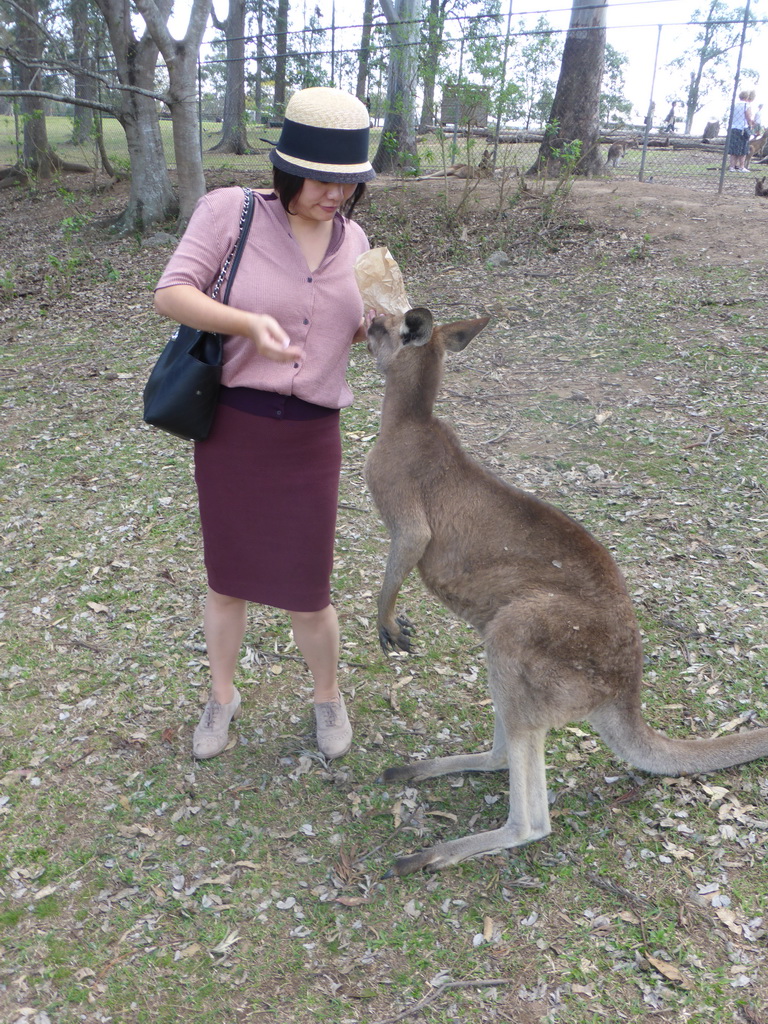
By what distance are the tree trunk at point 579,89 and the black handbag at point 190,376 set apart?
8.97 meters

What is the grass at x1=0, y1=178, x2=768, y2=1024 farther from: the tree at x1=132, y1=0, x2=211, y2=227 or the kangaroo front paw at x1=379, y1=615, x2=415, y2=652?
the tree at x1=132, y1=0, x2=211, y2=227

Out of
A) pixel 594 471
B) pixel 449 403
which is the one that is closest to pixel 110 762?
pixel 594 471

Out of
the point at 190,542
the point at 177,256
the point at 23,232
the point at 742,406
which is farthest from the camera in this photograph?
the point at 23,232

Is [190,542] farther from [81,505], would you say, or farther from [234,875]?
[234,875]

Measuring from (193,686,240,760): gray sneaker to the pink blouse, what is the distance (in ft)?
4.10

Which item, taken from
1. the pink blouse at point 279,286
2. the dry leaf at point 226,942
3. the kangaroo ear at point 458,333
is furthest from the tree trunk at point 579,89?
the dry leaf at point 226,942

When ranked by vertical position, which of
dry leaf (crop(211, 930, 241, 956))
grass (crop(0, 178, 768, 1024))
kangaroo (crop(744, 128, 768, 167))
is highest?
kangaroo (crop(744, 128, 768, 167))

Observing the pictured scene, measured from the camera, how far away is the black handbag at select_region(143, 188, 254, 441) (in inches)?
89.9

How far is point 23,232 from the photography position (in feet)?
39.0

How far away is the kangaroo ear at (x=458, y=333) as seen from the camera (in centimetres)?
295

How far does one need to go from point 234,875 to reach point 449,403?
159 inches

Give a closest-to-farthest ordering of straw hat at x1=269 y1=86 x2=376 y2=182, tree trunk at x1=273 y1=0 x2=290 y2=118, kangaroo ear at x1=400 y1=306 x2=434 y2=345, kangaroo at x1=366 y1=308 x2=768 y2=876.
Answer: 1. straw hat at x1=269 y1=86 x2=376 y2=182
2. kangaroo at x1=366 y1=308 x2=768 y2=876
3. kangaroo ear at x1=400 y1=306 x2=434 y2=345
4. tree trunk at x1=273 y1=0 x2=290 y2=118

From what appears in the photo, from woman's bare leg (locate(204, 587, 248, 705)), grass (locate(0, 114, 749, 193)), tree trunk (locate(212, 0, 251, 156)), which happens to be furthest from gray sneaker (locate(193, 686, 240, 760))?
tree trunk (locate(212, 0, 251, 156))

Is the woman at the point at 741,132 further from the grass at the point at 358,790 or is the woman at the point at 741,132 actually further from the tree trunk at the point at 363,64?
the grass at the point at 358,790
